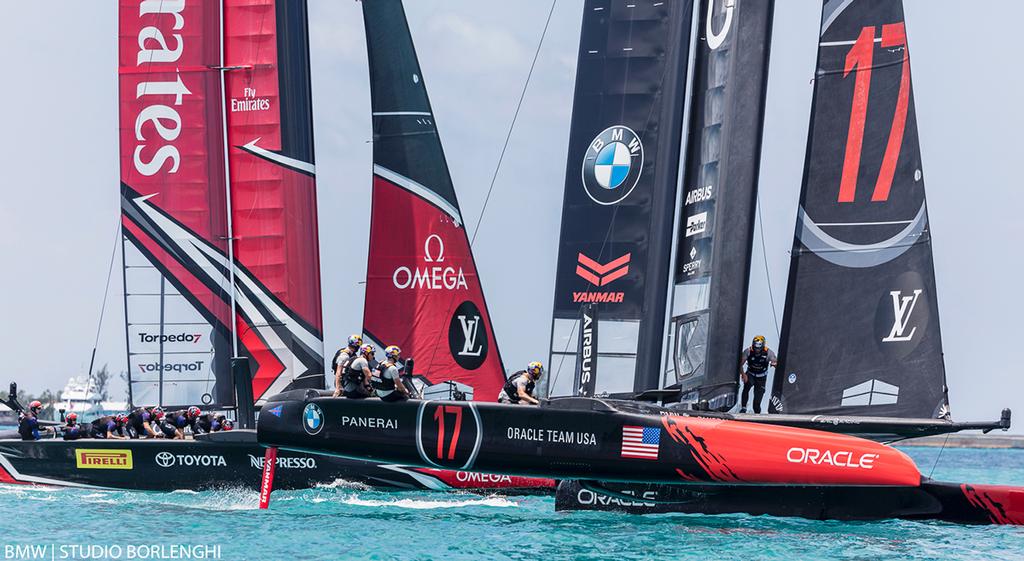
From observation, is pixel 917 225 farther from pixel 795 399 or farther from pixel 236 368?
pixel 236 368

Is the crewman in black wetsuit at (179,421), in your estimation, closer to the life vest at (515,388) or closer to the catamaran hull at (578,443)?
the catamaran hull at (578,443)

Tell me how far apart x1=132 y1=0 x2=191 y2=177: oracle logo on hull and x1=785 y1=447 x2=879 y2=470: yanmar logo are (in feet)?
35.8

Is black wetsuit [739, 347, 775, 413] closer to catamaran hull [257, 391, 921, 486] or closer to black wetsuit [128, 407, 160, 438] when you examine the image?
catamaran hull [257, 391, 921, 486]

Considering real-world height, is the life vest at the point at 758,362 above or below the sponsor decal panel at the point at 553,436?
above

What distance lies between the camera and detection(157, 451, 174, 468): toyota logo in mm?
19219

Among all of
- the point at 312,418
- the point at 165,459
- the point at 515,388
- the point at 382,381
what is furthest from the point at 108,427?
the point at 515,388

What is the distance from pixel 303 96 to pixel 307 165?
1048 millimetres

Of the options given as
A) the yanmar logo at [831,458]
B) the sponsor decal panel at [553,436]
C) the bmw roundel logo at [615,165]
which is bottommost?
the yanmar logo at [831,458]

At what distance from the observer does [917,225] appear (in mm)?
15539

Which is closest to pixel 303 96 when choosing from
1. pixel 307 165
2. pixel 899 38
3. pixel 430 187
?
pixel 307 165

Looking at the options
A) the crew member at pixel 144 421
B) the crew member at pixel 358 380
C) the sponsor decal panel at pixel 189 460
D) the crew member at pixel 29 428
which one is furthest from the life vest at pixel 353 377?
the crew member at pixel 29 428

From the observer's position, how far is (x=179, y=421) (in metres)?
20.1

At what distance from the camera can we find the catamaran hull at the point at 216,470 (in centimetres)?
1877

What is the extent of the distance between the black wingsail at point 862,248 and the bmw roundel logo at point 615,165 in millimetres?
2577
